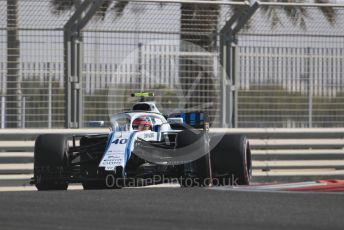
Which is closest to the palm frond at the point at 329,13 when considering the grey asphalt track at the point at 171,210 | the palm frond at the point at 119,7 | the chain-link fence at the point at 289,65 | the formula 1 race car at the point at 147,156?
the chain-link fence at the point at 289,65

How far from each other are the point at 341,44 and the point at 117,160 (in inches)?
204

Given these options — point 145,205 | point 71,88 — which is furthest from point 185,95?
point 145,205

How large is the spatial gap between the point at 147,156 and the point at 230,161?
3.52 feet

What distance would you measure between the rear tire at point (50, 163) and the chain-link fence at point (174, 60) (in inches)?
63.0

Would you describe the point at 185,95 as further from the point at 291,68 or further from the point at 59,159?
the point at 59,159

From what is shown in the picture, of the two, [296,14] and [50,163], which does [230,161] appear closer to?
[50,163]

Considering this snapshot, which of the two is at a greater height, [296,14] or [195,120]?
[296,14]

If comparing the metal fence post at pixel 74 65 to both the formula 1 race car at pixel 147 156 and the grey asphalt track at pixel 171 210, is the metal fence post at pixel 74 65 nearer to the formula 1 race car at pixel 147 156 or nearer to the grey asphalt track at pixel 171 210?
the formula 1 race car at pixel 147 156

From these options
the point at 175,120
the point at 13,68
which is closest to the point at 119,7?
the point at 13,68

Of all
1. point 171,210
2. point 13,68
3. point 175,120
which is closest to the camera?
point 171,210

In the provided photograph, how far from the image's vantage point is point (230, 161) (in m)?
13.1

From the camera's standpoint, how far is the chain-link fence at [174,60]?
47.0 feet

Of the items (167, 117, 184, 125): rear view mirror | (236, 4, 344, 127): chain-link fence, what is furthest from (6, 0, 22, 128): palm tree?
(236, 4, 344, 127): chain-link fence

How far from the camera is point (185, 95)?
49.9ft
